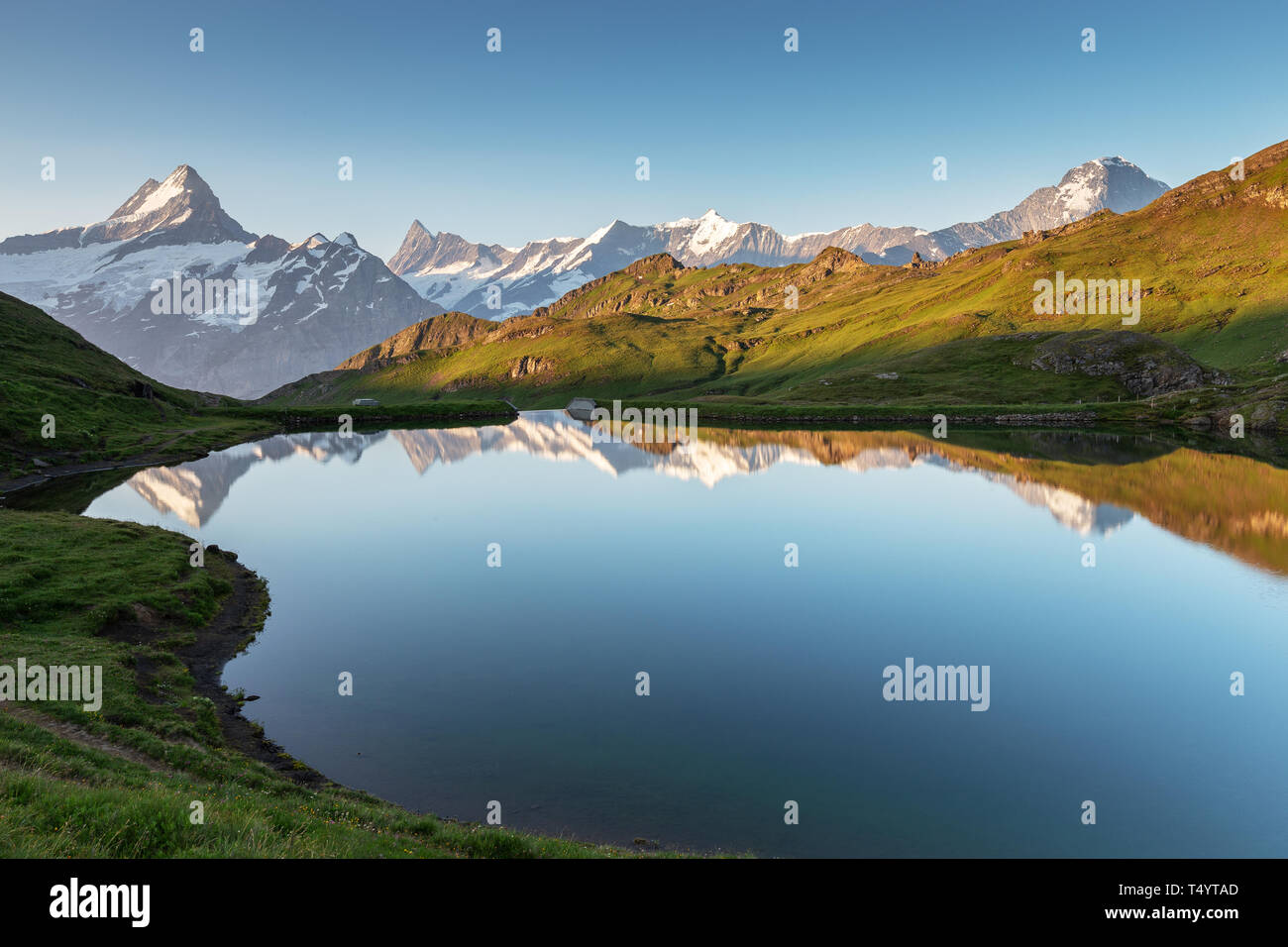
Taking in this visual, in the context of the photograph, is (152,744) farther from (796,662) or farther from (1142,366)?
(1142,366)

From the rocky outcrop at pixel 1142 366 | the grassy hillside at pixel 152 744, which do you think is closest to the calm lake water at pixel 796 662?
the grassy hillside at pixel 152 744

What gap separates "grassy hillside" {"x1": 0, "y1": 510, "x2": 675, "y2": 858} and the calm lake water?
2523mm

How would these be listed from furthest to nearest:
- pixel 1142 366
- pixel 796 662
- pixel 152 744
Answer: pixel 1142 366 < pixel 796 662 < pixel 152 744

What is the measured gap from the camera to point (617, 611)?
40.2 m

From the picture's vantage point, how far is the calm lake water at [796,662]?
21.3m

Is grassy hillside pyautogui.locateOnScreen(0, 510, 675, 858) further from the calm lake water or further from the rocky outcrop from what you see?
the rocky outcrop

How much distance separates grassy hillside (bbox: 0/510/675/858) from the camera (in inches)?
506

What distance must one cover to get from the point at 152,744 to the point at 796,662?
2571 centimetres

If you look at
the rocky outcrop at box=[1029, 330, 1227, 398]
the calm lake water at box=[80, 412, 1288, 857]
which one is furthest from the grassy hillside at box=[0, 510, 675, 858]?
the rocky outcrop at box=[1029, 330, 1227, 398]

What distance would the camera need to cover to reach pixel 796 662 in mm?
32281

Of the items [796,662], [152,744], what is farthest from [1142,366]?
[152,744]

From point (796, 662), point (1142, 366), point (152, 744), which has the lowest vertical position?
point (796, 662)

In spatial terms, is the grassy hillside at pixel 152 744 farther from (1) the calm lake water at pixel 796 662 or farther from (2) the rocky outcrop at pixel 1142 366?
(2) the rocky outcrop at pixel 1142 366
